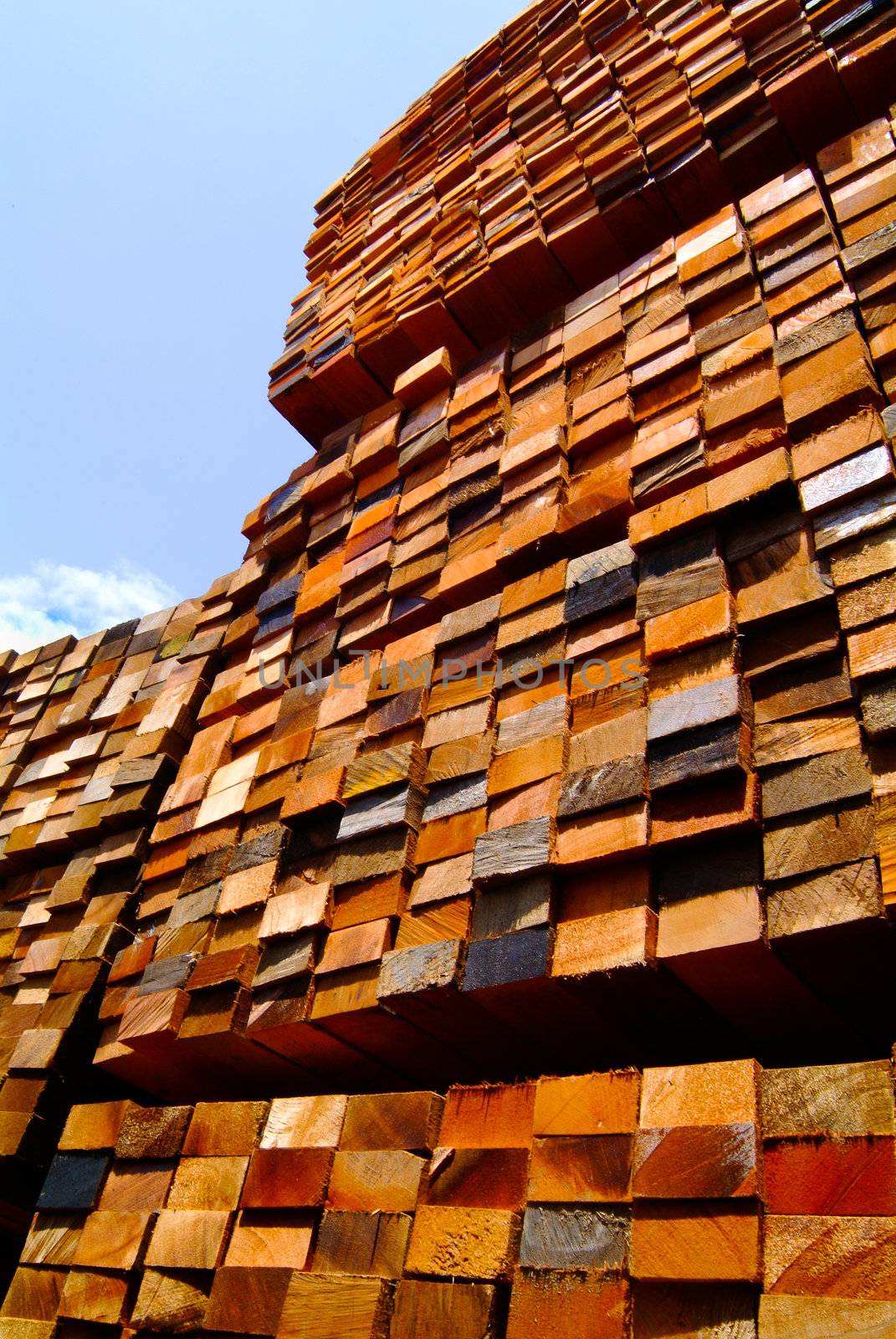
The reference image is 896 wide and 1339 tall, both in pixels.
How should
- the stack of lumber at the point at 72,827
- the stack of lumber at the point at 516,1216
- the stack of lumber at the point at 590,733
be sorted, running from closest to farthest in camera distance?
1. the stack of lumber at the point at 516,1216
2. the stack of lumber at the point at 590,733
3. the stack of lumber at the point at 72,827

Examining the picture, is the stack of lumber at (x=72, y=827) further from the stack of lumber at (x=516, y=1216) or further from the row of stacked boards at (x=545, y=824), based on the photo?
the stack of lumber at (x=516, y=1216)

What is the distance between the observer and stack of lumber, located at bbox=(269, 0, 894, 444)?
2.74 metres

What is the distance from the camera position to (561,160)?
3.38 m

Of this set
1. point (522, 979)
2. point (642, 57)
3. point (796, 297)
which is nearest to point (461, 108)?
point (642, 57)

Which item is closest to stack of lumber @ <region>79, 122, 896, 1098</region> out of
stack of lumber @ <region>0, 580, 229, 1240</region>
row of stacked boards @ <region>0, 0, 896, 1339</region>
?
row of stacked boards @ <region>0, 0, 896, 1339</region>

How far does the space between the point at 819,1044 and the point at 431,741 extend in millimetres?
923

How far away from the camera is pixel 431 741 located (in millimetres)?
2154

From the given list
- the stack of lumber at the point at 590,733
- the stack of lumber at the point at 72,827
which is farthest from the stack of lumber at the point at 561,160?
the stack of lumber at the point at 72,827

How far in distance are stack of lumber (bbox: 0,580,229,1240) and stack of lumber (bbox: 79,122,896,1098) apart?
0.17m

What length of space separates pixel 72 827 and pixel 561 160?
8.63 feet

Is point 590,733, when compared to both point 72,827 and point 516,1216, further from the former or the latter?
point 72,827

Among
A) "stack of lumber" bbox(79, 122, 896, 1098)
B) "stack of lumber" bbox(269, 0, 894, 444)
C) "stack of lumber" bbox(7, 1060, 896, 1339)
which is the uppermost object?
"stack of lumber" bbox(269, 0, 894, 444)

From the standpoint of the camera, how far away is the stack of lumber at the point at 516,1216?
1.18 metres

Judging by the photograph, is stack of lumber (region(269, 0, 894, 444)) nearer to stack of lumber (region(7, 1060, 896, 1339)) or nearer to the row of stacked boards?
the row of stacked boards
